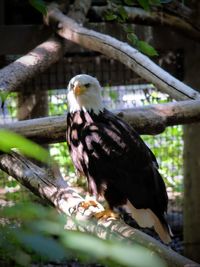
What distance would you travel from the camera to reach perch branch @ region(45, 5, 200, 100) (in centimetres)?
232

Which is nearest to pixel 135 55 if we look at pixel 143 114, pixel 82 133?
pixel 143 114

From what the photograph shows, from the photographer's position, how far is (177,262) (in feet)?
3.68

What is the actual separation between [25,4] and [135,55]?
1.36 meters

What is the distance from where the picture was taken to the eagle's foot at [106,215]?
183 cm

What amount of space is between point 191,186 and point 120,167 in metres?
1.58

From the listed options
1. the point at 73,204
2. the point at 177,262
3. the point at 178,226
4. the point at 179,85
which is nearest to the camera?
the point at 177,262

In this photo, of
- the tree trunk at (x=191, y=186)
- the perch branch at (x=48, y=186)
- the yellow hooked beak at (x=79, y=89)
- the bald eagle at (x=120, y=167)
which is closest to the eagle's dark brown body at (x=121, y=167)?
the bald eagle at (x=120, y=167)

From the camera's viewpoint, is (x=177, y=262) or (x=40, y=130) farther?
(x=40, y=130)

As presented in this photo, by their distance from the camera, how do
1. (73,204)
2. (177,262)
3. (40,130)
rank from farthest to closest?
1. (40,130)
2. (73,204)
3. (177,262)

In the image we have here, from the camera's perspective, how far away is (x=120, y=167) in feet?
6.54

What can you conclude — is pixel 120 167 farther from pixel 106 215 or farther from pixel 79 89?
pixel 79 89

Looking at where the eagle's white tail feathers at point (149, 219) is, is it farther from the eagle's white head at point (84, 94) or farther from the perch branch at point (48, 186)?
the eagle's white head at point (84, 94)

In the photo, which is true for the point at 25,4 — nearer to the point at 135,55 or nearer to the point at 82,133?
the point at 135,55

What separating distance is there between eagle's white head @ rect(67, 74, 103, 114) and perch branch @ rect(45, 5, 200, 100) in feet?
0.93
